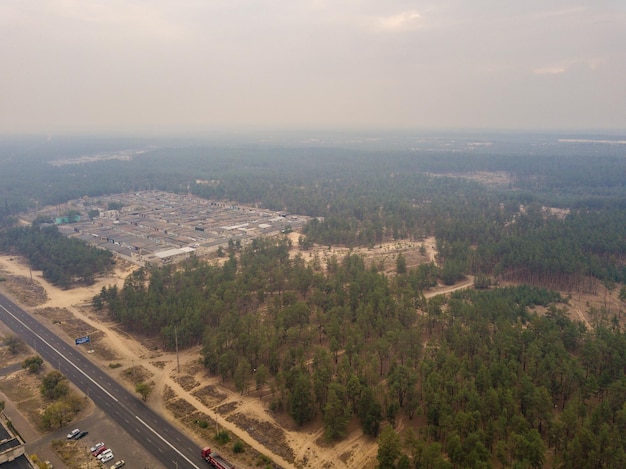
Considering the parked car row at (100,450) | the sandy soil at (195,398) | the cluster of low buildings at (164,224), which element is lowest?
the sandy soil at (195,398)

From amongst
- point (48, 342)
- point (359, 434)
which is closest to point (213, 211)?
point (48, 342)

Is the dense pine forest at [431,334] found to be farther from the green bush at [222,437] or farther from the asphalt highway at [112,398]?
the asphalt highway at [112,398]

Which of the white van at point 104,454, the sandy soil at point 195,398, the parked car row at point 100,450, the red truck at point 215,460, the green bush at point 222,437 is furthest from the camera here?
the green bush at point 222,437

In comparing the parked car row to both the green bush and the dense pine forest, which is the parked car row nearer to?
the green bush

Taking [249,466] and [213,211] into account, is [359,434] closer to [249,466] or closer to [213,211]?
[249,466]

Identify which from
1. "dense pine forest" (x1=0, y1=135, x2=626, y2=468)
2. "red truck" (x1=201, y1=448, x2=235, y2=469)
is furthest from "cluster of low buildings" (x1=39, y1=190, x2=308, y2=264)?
"red truck" (x1=201, y1=448, x2=235, y2=469)

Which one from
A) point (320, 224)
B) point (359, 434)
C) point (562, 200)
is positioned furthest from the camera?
point (562, 200)

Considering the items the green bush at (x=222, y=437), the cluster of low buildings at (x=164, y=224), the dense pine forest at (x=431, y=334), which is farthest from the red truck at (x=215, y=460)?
the cluster of low buildings at (x=164, y=224)
